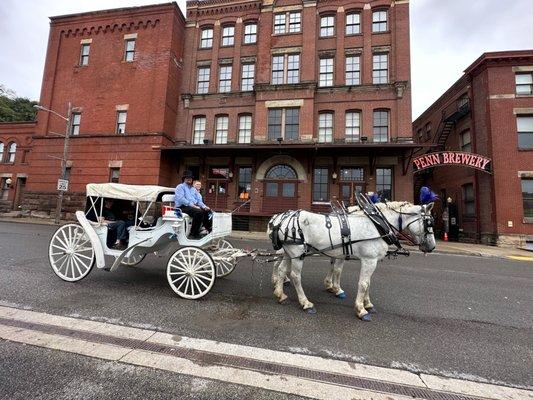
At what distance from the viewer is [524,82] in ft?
59.7

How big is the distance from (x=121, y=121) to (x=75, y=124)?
4192 mm

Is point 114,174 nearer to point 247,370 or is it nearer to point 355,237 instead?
point 355,237

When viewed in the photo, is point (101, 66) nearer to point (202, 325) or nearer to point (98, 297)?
point (98, 297)

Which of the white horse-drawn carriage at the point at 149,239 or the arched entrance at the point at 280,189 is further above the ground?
the arched entrance at the point at 280,189

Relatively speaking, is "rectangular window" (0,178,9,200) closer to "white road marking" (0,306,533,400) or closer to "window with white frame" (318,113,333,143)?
"window with white frame" (318,113,333,143)

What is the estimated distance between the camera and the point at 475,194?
19.1 meters

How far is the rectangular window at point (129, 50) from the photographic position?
2255 centimetres

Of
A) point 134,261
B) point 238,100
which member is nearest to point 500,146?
point 238,100

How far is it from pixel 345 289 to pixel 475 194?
719 inches

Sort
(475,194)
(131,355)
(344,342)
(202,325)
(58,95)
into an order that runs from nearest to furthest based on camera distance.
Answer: (131,355)
(344,342)
(202,325)
(475,194)
(58,95)

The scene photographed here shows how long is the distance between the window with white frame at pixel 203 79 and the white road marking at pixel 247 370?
21.8 m

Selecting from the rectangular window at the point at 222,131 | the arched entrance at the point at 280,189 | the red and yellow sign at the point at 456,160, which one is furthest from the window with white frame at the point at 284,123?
the red and yellow sign at the point at 456,160

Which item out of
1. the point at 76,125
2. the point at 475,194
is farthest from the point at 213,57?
the point at 475,194

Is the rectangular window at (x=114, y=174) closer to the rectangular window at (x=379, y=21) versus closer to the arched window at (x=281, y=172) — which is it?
the arched window at (x=281, y=172)
